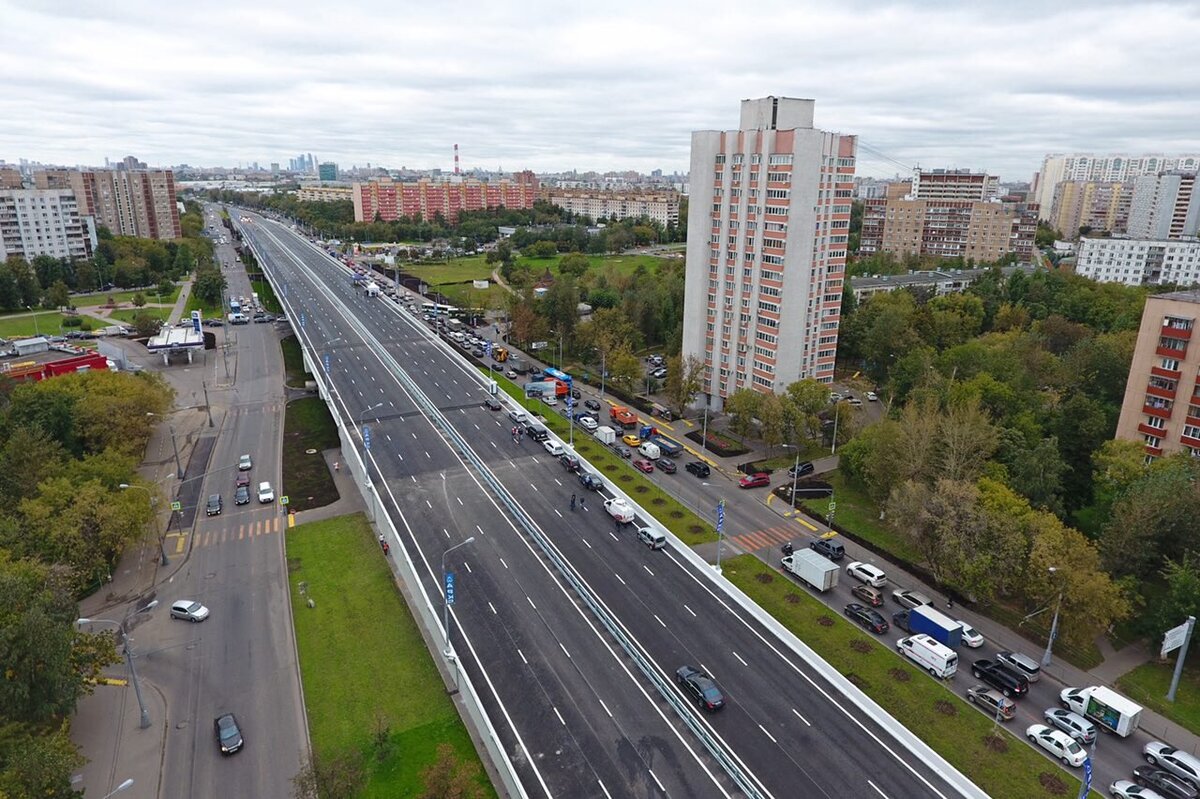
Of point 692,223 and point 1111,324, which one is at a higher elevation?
point 692,223

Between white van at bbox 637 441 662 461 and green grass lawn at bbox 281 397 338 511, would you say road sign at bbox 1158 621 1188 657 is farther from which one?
green grass lawn at bbox 281 397 338 511

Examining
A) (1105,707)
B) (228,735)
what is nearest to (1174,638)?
(1105,707)

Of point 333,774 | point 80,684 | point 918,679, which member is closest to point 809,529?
point 918,679

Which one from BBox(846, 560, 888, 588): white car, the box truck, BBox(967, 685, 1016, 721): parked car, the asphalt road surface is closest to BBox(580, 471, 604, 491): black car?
the asphalt road surface

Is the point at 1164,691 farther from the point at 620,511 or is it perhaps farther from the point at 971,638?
the point at 620,511

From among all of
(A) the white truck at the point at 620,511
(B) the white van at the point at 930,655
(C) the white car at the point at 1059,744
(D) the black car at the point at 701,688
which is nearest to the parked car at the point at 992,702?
(C) the white car at the point at 1059,744

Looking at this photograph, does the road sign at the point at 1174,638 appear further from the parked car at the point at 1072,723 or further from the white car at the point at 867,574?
the white car at the point at 867,574

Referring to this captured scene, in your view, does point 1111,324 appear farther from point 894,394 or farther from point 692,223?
point 692,223
